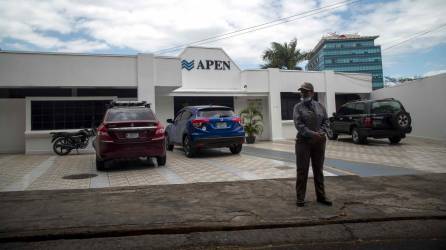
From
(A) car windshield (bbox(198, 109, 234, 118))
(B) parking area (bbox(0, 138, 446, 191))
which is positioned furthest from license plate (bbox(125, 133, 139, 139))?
(A) car windshield (bbox(198, 109, 234, 118))

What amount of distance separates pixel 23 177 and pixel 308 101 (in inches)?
259

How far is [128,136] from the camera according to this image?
870 centimetres

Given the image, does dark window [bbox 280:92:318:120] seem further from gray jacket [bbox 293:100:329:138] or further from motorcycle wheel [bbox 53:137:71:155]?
gray jacket [bbox 293:100:329:138]

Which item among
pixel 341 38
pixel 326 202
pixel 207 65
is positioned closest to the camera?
pixel 326 202

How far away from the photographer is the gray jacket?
5301 mm

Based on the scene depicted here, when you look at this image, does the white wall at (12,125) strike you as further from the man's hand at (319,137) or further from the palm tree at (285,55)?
the palm tree at (285,55)

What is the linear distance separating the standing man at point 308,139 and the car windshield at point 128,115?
4.86 metres

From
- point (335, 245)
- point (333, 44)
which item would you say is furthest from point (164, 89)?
point (333, 44)

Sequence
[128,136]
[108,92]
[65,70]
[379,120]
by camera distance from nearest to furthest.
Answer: [128,136], [65,70], [379,120], [108,92]

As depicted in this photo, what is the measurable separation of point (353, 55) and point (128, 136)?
39.9 meters

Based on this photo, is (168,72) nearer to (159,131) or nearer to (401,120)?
(159,131)

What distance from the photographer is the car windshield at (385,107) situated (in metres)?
13.9

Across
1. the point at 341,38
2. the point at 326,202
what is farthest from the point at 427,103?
the point at 341,38

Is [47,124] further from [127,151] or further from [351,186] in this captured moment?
[351,186]
